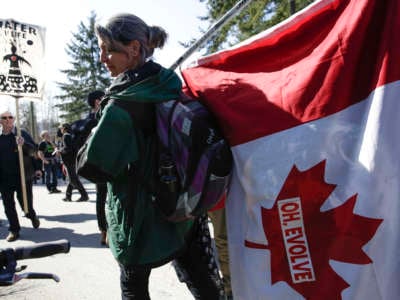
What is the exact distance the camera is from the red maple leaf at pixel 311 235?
1577mm

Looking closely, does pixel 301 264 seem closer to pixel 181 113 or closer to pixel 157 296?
pixel 181 113

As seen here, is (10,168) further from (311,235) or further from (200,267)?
(311,235)

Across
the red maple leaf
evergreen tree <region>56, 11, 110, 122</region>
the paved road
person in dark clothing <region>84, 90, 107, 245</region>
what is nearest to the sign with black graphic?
the paved road

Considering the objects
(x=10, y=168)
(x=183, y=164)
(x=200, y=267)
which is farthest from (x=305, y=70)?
(x=10, y=168)

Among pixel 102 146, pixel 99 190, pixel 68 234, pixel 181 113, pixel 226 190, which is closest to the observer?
pixel 102 146

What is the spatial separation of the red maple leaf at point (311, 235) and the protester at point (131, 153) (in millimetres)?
445

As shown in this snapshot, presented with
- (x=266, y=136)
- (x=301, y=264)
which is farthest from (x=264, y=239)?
(x=266, y=136)

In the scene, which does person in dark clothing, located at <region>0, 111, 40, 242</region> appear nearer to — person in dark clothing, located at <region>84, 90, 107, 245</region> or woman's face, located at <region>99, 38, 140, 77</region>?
person in dark clothing, located at <region>84, 90, 107, 245</region>

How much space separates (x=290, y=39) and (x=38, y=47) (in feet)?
16.8

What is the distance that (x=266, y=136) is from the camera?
176 cm

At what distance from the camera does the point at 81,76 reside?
1310 inches

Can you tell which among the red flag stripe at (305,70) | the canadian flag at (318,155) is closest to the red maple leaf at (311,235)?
the canadian flag at (318,155)

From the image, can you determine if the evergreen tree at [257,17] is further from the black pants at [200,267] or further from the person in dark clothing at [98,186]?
the black pants at [200,267]

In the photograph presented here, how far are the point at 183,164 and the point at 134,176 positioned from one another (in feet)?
0.74
